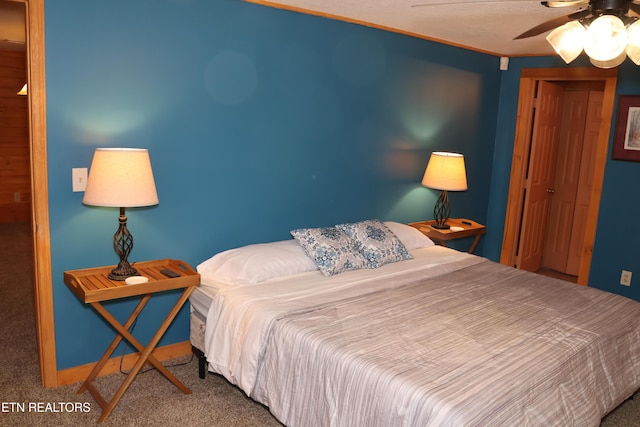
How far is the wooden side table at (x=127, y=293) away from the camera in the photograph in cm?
250

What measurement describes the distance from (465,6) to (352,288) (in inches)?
70.1

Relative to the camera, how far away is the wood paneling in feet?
20.8

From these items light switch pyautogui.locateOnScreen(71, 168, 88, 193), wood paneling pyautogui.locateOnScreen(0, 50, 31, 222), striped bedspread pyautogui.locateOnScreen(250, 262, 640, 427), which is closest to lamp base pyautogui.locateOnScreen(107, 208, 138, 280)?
light switch pyautogui.locateOnScreen(71, 168, 88, 193)

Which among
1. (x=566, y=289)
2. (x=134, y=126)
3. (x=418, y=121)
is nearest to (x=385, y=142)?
(x=418, y=121)

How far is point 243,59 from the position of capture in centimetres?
320

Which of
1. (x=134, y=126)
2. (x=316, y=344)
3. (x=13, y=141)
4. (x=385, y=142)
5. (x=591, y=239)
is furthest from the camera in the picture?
(x=13, y=141)

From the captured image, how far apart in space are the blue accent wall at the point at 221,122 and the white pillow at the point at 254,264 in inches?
6.4

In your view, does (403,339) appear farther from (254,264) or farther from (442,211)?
(442,211)

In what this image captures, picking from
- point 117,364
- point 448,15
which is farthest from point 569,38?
point 117,364

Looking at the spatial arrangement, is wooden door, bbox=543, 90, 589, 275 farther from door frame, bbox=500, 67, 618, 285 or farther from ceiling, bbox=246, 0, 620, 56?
ceiling, bbox=246, 0, 620, 56

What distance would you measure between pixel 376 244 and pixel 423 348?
4.26 ft

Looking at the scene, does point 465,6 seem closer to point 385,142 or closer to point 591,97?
point 385,142

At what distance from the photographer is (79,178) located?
2.72m

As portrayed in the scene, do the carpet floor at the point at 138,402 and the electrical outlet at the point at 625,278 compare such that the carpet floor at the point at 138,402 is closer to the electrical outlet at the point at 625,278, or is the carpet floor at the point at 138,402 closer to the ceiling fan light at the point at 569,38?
the electrical outlet at the point at 625,278
